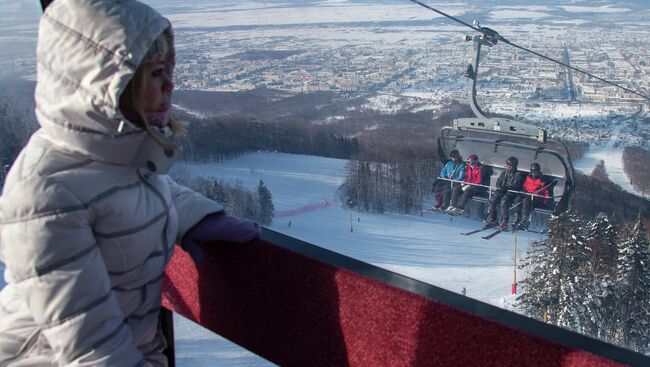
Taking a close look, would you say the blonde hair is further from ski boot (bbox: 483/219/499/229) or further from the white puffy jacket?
ski boot (bbox: 483/219/499/229)

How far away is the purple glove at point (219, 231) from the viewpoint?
0.71 meters

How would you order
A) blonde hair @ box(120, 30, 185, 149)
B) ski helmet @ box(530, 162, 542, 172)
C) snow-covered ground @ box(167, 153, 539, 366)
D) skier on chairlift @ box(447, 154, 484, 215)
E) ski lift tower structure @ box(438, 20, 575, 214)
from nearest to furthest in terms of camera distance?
blonde hair @ box(120, 30, 185, 149) < snow-covered ground @ box(167, 153, 539, 366) < ski lift tower structure @ box(438, 20, 575, 214) < ski helmet @ box(530, 162, 542, 172) < skier on chairlift @ box(447, 154, 484, 215)

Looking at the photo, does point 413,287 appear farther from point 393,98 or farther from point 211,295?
point 393,98

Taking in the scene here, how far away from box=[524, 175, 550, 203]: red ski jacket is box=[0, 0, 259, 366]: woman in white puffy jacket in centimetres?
707

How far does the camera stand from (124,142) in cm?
58

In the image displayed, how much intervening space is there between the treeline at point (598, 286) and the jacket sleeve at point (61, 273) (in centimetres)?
389

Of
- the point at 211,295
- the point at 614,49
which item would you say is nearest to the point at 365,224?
the point at 614,49

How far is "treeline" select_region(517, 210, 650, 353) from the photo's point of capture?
426 centimetres

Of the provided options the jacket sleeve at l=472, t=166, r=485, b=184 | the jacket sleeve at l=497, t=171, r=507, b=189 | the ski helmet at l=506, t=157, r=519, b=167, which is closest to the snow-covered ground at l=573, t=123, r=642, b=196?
the ski helmet at l=506, t=157, r=519, b=167

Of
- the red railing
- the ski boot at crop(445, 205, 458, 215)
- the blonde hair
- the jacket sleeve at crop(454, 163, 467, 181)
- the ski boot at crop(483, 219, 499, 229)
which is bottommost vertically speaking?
the ski boot at crop(483, 219, 499, 229)

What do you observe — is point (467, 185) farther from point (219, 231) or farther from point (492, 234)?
point (219, 231)

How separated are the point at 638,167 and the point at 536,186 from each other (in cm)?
184

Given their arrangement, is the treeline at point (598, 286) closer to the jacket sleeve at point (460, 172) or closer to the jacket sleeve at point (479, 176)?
the jacket sleeve at point (460, 172)

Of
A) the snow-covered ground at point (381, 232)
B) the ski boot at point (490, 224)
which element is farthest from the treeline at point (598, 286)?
the ski boot at point (490, 224)
